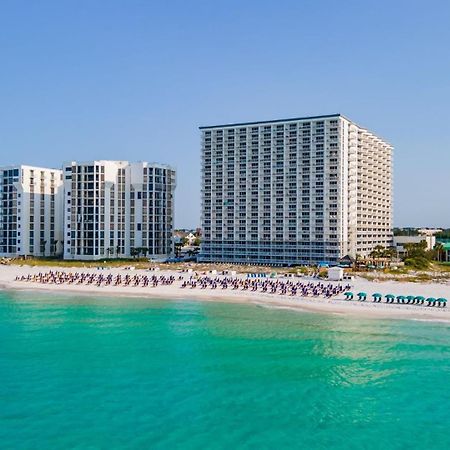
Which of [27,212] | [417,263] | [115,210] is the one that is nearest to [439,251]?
[417,263]

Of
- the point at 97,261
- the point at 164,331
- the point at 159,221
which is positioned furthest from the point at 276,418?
the point at 159,221

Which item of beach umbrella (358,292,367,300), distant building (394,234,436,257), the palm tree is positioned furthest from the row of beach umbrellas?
distant building (394,234,436,257)

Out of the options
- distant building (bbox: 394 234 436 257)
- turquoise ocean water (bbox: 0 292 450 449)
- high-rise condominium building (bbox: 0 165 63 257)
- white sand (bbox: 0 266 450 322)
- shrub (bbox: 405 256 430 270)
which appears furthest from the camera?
distant building (bbox: 394 234 436 257)

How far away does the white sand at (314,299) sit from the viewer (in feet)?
154

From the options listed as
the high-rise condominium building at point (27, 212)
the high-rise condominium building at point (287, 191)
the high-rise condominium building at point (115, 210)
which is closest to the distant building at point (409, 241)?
the high-rise condominium building at point (287, 191)

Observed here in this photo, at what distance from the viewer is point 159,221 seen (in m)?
115

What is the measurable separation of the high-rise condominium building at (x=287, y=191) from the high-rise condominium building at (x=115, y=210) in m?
11.9

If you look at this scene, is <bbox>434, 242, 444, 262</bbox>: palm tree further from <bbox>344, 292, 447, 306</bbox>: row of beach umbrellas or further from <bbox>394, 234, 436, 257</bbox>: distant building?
<bbox>344, 292, 447, 306</bbox>: row of beach umbrellas

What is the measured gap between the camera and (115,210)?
11212cm

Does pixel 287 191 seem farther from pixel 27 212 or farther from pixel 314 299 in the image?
pixel 27 212

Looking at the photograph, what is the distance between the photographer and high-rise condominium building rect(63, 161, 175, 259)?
360 feet

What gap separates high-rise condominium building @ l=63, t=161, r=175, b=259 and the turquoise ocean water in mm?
64400

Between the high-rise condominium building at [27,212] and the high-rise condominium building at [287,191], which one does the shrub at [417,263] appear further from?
the high-rise condominium building at [27,212]

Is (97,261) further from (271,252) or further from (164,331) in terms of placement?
(164,331)
